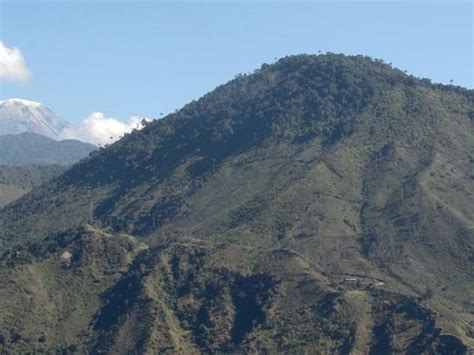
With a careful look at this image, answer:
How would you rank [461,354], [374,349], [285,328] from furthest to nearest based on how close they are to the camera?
[285,328], [374,349], [461,354]

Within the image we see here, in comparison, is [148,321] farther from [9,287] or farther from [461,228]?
[461,228]

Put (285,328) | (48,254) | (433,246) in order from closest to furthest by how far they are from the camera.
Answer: (285,328)
(48,254)
(433,246)

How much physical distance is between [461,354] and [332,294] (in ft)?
92.2

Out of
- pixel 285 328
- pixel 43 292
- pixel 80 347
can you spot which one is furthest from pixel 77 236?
pixel 285 328

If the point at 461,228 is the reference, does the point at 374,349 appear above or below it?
Result: below

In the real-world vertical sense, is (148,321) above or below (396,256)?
below

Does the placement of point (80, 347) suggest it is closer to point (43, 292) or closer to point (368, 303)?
point (43, 292)

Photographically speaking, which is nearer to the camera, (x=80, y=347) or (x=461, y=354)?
(x=461, y=354)

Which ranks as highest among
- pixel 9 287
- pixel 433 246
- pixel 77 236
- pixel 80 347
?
pixel 433 246

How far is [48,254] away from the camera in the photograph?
173750mm

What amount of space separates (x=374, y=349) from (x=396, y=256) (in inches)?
2073

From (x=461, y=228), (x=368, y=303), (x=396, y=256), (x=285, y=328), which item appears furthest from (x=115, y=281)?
(x=461, y=228)

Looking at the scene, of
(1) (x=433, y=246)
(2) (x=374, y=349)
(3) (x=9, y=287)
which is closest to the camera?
(2) (x=374, y=349)

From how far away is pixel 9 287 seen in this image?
160 m
